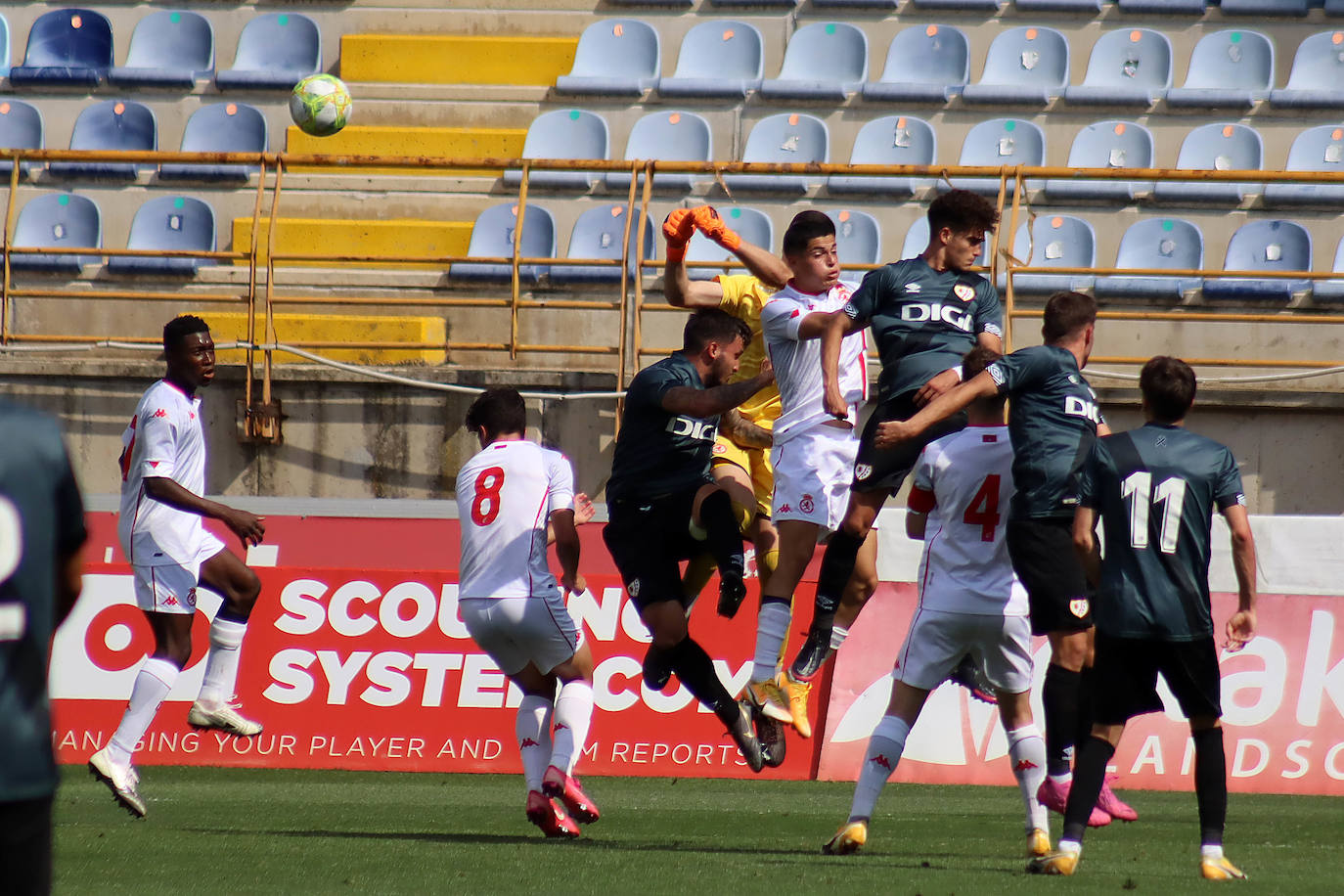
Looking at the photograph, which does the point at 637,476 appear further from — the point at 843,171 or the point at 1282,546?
the point at 843,171

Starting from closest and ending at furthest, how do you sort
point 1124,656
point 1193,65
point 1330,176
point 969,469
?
point 1124,656 → point 969,469 → point 1330,176 → point 1193,65

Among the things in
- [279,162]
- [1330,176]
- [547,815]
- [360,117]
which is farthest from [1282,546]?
[360,117]

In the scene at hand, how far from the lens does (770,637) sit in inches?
282

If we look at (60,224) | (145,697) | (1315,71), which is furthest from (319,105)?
(1315,71)

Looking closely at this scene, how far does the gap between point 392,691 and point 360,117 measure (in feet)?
26.8

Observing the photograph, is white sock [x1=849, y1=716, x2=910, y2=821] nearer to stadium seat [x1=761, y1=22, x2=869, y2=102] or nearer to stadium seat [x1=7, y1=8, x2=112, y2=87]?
stadium seat [x1=761, y1=22, x2=869, y2=102]

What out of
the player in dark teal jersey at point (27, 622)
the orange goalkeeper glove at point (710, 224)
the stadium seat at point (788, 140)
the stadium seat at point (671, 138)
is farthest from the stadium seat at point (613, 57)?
the player in dark teal jersey at point (27, 622)

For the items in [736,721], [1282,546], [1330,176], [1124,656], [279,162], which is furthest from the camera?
[279,162]

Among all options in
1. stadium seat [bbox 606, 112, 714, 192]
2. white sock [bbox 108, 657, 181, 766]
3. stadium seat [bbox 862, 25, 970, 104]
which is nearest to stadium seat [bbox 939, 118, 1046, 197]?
stadium seat [bbox 862, 25, 970, 104]

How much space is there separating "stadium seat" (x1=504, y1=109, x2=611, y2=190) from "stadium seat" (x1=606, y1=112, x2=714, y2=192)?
31 centimetres

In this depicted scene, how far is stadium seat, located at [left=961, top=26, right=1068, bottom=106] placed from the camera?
51.0 feet

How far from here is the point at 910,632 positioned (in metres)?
6.19

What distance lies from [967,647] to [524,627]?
6.02 feet

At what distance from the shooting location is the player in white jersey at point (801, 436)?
720cm
